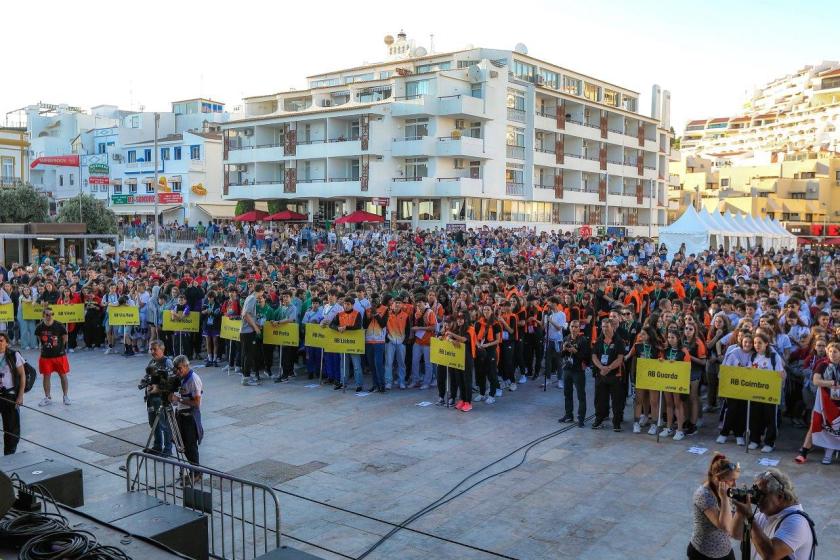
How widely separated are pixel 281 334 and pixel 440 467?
22.2 feet

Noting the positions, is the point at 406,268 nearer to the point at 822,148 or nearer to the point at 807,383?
the point at 807,383

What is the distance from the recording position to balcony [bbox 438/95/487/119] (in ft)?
154

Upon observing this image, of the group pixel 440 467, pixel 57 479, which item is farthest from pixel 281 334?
pixel 57 479

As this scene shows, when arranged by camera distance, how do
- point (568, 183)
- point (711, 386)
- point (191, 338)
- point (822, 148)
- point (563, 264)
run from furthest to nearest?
point (822, 148) < point (568, 183) < point (563, 264) < point (191, 338) < point (711, 386)

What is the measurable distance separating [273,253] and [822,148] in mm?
102102

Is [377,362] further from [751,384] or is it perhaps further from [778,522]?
[778,522]

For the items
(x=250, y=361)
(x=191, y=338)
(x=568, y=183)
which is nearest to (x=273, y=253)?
(x=191, y=338)

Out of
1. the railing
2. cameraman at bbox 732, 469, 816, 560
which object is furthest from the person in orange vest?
cameraman at bbox 732, 469, 816, 560

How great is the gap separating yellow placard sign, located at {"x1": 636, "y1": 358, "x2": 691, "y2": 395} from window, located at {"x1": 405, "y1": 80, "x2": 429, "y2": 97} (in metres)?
39.9

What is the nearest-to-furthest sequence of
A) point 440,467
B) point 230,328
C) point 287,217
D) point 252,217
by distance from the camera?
point 440,467
point 230,328
point 287,217
point 252,217

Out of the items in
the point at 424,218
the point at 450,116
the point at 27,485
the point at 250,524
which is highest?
the point at 450,116

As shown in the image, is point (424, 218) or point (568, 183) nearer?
point (424, 218)

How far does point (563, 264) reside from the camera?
25.3 metres

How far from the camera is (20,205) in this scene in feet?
154
